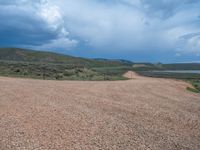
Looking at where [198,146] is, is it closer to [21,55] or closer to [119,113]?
[119,113]

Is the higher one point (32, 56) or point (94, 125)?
point (94, 125)

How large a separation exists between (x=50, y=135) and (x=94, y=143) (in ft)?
5.25

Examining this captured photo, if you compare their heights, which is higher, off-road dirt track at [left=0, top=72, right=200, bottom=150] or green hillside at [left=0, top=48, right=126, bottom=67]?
off-road dirt track at [left=0, top=72, right=200, bottom=150]

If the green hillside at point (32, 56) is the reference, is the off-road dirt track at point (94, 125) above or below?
above

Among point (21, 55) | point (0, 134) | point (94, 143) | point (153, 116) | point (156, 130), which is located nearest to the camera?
point (94, 143)

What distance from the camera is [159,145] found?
8.90 meters

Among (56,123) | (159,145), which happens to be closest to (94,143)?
(159,145)

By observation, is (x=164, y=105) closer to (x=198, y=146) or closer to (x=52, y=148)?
(x=198, y=146)

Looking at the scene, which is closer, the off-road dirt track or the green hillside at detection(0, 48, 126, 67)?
the off-road dirt track

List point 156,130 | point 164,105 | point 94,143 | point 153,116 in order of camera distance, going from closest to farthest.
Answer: point 94,143, point 156,130, point 153,116, point 164,105

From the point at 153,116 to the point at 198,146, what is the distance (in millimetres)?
4266

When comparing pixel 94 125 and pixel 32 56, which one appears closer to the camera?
pixel 94 125

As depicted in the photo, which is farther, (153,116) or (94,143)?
(153,116)

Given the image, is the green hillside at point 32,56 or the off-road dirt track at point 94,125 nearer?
the off-road dirt track at point 94,125
